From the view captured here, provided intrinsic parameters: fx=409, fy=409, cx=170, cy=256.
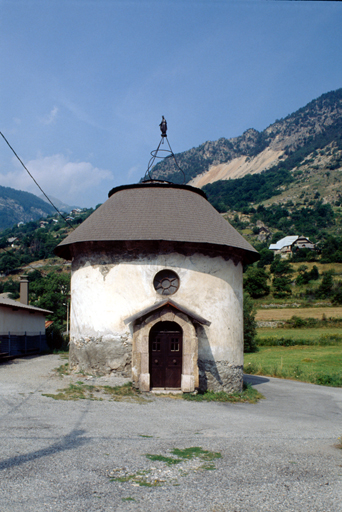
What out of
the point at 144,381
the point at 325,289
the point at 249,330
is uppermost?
the point at 325,289

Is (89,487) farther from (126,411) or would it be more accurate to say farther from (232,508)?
(126,411)

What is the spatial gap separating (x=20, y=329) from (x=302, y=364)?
1927 centimetres

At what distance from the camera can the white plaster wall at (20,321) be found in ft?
70.6

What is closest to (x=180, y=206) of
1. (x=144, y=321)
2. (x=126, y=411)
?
(x=144, y=321)

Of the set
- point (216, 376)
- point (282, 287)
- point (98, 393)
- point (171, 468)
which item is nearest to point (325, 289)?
point (282, 287)

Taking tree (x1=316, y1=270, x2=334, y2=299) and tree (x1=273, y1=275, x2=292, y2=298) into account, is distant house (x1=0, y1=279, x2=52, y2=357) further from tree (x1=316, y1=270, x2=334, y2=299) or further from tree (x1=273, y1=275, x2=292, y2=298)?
tree (x1=316, y1=270, x2=334, y2=299)

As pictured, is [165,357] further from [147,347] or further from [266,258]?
[266,258]

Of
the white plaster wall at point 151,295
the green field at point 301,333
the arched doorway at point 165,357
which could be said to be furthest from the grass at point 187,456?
the green field at point 301,333

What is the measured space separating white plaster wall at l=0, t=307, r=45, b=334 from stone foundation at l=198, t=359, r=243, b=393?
476 inches

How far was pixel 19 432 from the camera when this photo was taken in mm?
7465

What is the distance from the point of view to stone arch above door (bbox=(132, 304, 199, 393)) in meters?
12.9

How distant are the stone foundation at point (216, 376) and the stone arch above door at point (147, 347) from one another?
1005 millimetres

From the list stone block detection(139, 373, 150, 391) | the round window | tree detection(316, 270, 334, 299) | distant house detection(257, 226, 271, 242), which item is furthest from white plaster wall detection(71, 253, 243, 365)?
distant house detection(257, 226, 271, 242)

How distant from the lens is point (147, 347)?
12977mm
